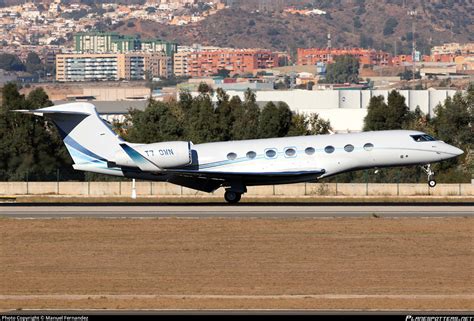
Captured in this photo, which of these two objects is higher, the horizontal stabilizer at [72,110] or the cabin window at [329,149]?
the horizontal stabilizer at [72,110]

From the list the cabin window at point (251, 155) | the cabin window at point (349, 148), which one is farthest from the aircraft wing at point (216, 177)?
the cabin window at point (349, 148)

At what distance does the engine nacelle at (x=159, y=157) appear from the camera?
55.3 m

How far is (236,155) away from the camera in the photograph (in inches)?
2216

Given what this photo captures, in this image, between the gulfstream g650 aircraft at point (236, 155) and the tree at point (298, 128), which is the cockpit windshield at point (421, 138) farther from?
the tree at point (298, 128)

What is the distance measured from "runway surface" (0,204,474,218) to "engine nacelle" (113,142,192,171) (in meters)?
1.86

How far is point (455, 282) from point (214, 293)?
6.48m

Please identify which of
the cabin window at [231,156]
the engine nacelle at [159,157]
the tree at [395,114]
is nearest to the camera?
the engine nacelle at [159,157]

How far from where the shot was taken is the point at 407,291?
105 ft

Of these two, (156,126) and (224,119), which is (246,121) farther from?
(156,126)

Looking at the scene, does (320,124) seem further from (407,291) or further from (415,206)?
(407,291)

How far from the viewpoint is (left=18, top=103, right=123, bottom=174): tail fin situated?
187ft

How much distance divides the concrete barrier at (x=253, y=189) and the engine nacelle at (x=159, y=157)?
419 inches

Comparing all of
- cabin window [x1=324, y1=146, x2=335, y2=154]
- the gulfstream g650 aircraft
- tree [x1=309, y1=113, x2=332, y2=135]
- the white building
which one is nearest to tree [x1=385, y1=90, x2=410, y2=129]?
tree [x1=309, y1=113, x2=332, y2=135]

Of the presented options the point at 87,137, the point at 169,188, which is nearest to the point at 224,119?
the point at 169,188
